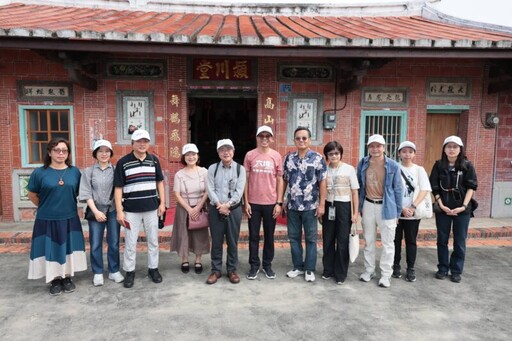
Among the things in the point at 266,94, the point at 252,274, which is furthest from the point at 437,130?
the point at 252,274

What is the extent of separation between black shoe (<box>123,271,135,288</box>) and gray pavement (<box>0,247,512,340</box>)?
78 millimetres

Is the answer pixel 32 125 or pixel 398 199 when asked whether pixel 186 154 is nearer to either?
pixel 398 199

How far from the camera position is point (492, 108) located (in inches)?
283

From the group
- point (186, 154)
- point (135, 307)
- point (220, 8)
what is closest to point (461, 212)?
point (186, 154)

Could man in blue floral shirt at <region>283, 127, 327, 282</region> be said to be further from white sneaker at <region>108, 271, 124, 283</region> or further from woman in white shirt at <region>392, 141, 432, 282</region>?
white sneaker at <region>108, 271, 124, 283</region>

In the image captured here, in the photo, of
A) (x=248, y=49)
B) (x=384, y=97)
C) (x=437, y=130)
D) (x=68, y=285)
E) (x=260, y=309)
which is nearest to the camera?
(x=260, y=309)

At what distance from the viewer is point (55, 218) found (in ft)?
12.5

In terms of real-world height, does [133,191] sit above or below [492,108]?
below

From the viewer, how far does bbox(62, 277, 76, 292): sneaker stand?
3.95 m

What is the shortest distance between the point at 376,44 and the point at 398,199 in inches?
105

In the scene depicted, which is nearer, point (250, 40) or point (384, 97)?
point (250, 40)

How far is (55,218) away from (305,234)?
9.01 feet

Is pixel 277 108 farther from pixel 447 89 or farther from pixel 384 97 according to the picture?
pixel 447 89

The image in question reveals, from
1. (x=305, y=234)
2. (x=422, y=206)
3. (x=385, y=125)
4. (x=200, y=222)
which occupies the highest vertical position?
(x=385, y=125)
